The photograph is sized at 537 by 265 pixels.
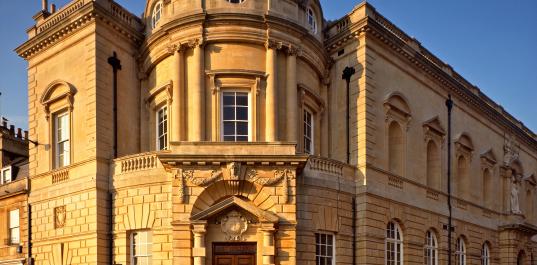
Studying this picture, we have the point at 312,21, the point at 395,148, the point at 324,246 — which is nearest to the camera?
the point at 324,246

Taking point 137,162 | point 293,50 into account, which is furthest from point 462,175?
point 137,162

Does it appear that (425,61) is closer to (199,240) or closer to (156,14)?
(156,14)

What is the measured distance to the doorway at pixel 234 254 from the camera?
55.6ft

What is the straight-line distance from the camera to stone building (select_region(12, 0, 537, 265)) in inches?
671

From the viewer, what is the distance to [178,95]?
19.4 meters

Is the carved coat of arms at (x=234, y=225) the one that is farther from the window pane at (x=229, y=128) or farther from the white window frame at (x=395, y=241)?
the white window frame at (x=395, y=241)

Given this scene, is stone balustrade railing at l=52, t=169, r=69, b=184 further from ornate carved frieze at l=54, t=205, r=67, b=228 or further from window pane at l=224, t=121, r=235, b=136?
window pane at l=224, t=121, r=235, b=136

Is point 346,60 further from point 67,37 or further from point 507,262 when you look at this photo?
point 507,262

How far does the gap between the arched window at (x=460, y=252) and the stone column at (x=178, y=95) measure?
14830 millimetres

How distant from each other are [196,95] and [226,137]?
6.03 ft

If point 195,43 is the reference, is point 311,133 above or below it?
below

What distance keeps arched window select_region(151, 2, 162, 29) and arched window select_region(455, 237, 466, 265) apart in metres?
17.1

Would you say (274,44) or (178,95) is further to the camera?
(274,44)

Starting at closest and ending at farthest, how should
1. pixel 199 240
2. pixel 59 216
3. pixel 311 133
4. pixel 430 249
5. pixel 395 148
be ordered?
pixel 199 240, pixel 59 216, pixel 311 133, pixel 395 148, pixel 430 249
